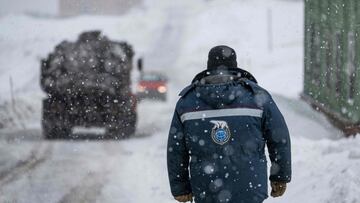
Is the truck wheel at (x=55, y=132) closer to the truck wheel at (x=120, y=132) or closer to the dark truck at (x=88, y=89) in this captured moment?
the dark truck at (x=88, y=89)

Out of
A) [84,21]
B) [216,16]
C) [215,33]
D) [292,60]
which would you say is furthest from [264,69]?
[84,21]

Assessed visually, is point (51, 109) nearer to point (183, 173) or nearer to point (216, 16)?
point (183, 173)

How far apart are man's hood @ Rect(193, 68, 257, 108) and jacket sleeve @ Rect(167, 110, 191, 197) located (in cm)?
26

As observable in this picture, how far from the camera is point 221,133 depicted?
4.56m

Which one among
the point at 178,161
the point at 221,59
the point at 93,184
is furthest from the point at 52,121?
the point at 221,59

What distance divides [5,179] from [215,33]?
6422 centimetres

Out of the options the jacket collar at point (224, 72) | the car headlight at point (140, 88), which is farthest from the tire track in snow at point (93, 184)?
the car headlight at point (140, 88)

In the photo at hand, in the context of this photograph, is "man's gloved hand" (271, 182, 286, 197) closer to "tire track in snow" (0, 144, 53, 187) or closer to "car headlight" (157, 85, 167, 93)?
"tire track in snow" (0, 144, 53, 187)

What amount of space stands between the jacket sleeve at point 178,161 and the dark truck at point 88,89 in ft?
45.2

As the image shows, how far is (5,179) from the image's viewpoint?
448 inches

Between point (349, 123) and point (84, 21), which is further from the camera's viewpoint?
point (84, 21)

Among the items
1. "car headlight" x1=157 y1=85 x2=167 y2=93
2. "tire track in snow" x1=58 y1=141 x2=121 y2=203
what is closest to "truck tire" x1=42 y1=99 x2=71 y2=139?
"tire track in snow" x1=58 y1=141 x2=121 y2=203

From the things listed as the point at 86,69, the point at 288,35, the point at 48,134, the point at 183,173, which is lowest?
the point at 288,35

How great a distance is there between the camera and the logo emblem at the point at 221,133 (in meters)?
4.56
